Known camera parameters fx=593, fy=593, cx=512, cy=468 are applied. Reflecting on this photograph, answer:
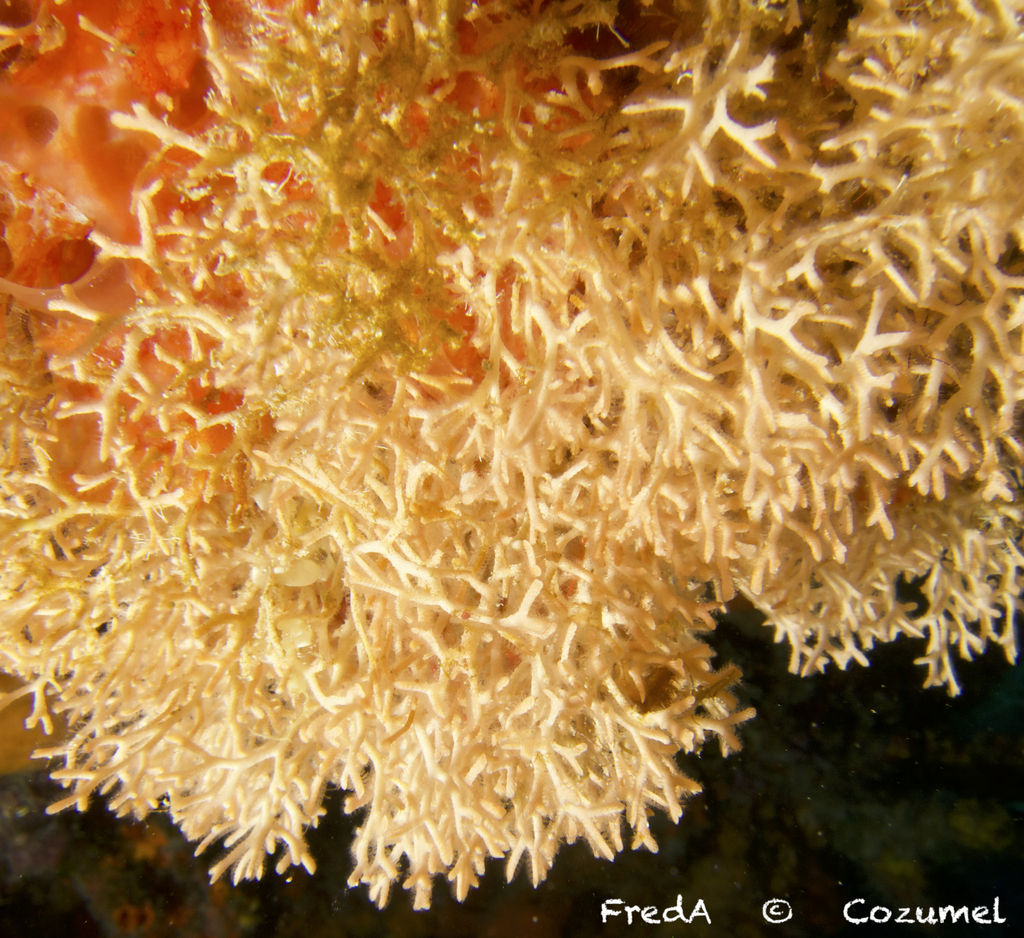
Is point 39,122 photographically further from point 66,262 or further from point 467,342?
point 467,342

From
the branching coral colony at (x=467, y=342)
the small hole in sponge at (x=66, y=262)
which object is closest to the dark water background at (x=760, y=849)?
the branching coral colony at (x=467, y=342)

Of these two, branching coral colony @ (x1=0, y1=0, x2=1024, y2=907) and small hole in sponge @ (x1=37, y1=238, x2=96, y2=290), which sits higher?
small hole in sponge @ (x1=37, y1=238, x2=96, y2=290)

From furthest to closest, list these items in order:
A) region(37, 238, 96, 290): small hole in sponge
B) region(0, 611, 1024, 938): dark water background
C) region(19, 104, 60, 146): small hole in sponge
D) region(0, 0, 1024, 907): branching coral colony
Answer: region(0, 611, 1024, 938): dark water background → region(37, 238, 96, 290): small hole in sponge → region(19, 104, 60, 146): small hole in sponge → region(0, 0, 1024, 907): branching coral colony

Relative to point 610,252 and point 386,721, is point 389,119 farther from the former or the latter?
point 386,721

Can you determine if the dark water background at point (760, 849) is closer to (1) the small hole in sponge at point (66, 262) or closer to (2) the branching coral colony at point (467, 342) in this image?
(2) the branching coral colony at point (467, 342)

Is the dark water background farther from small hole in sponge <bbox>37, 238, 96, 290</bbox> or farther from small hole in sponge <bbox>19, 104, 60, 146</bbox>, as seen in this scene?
small hole in sponge <bbox>19, 104, 60, 146</bbox>

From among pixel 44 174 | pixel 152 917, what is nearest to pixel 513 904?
pixel 152 917

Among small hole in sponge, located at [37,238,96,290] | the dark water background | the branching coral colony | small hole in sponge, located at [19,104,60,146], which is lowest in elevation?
the dark water background

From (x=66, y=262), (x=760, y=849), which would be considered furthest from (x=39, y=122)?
(x=760, y=849)

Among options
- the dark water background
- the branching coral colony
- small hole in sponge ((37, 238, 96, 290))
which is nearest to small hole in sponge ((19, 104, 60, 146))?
the branching coral colony
